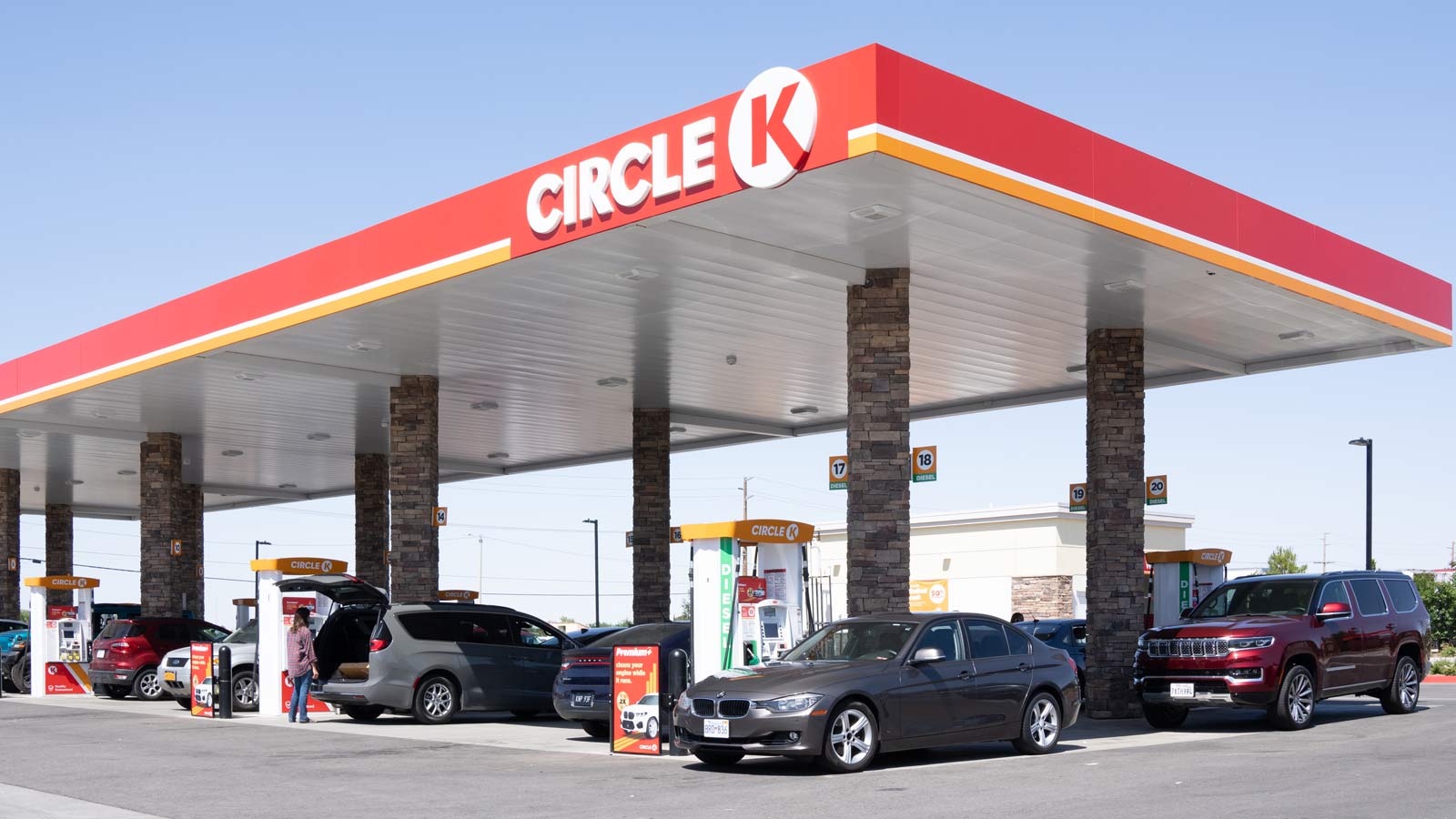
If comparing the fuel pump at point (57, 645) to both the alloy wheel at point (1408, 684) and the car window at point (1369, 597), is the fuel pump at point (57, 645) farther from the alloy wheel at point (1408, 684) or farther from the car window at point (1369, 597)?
the alloy wheel at point (1408, 684)

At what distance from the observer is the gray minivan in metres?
19.2

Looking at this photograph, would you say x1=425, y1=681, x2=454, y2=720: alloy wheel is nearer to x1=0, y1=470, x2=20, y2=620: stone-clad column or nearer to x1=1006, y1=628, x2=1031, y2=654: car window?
x1=1006, y1=628, x2=1031, y2=654: car window

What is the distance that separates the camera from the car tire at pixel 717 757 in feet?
43.8

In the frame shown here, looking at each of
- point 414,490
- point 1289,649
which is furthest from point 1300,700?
point 414,490

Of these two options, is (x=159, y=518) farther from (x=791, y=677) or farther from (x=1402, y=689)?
(x=1402, y=689)

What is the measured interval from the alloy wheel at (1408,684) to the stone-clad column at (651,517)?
14348mm

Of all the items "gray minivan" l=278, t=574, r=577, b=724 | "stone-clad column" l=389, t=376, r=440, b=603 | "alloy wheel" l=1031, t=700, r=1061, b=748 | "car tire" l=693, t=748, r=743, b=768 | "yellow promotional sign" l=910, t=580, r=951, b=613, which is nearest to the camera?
"car tire" l=693, t=748, r=743, b=768

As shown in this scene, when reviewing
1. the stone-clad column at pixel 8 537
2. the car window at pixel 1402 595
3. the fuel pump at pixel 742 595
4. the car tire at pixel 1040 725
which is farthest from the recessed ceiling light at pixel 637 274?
the stone-clad column at pixel 8 537

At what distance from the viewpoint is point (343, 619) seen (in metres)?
21.5

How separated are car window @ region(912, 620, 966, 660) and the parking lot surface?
1.01 metres

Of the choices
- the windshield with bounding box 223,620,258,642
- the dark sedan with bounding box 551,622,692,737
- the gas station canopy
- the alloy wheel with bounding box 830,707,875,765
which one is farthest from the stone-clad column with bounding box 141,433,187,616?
the alloy wheel with bounding box 830,707,875,765

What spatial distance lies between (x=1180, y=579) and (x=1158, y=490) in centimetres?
287

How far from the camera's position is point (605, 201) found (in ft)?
49.4

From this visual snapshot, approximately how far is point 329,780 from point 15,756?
16.0 ft
